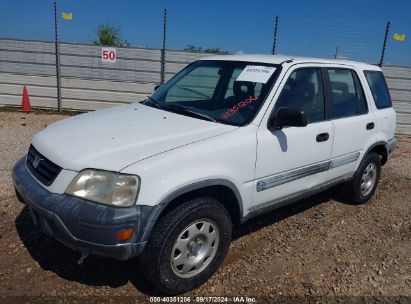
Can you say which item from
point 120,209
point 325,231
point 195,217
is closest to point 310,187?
point 325,231

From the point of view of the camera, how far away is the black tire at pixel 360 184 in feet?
16.0

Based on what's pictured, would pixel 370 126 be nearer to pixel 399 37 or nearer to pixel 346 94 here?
pixel 346 94

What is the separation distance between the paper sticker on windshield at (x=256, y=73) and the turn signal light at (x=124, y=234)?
1.86 metres

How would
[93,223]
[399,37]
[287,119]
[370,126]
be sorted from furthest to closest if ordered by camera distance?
[399,37], [370,126], [287,119], [93,223]

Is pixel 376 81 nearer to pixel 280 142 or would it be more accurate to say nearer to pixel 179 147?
pixel 280 142

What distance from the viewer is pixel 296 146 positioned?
3.65 m

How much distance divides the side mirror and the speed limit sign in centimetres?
838

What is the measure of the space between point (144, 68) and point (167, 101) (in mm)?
7273

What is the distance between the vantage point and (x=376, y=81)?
5.12 m

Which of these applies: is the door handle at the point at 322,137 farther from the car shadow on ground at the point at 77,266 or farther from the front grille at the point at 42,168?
the front grille at the point at 42,168

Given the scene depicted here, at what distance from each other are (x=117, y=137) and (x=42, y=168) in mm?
616

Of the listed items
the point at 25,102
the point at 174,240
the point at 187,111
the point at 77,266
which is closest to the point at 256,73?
the point at 187,111

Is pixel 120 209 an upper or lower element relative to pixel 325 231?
upper

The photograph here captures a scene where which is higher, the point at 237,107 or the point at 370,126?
the point at 237,107
